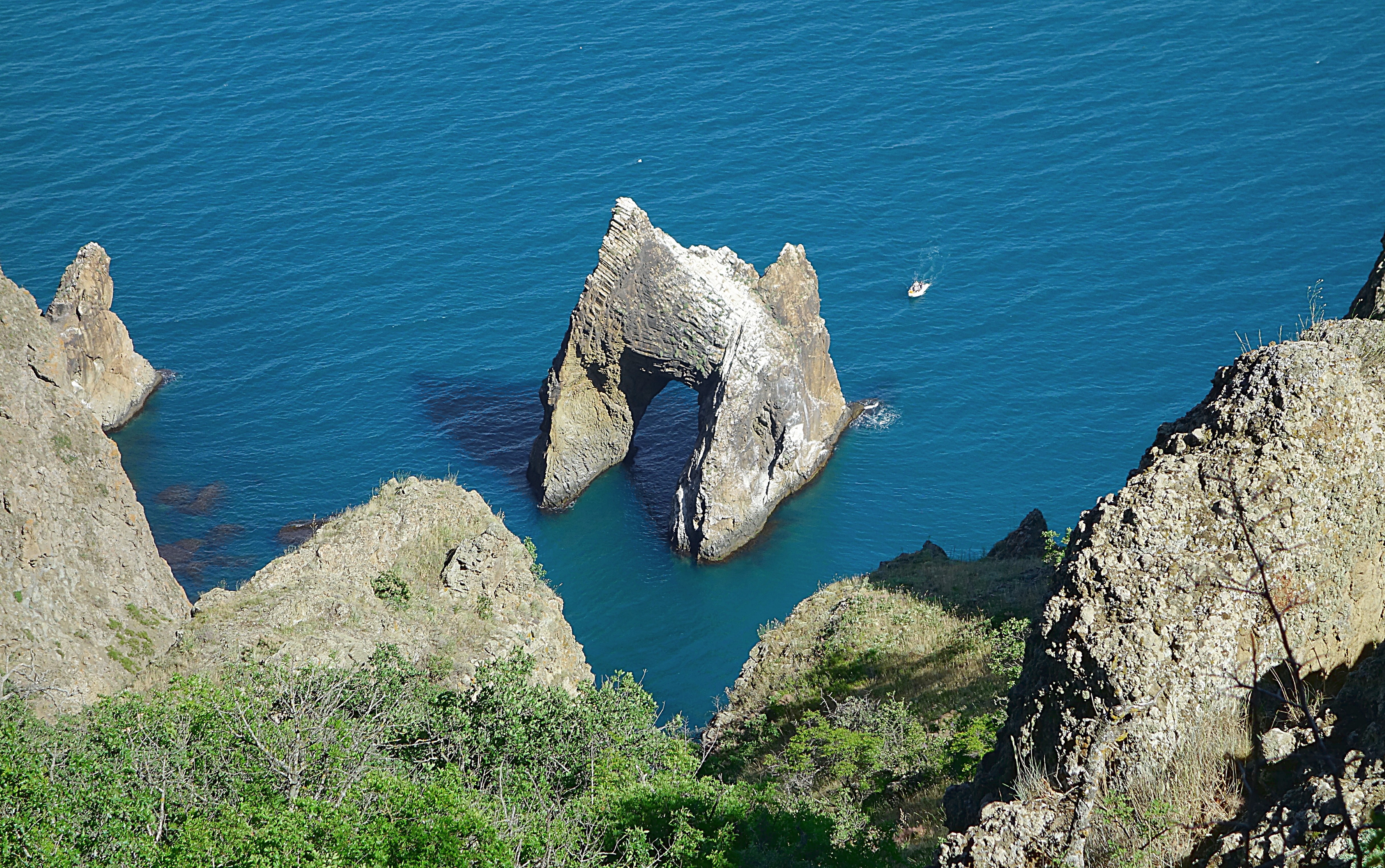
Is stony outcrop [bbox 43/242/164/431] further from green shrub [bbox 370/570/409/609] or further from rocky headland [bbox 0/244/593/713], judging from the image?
green shrub [bbox 370/570/409/609]

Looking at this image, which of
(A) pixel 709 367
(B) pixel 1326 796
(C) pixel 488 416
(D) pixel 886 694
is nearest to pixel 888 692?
(D) pixel 886 694

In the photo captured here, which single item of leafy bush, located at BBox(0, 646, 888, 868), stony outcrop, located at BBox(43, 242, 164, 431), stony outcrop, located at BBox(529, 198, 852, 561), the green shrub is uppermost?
stony outcrop, located at BBox(43, 242, 164, 431)

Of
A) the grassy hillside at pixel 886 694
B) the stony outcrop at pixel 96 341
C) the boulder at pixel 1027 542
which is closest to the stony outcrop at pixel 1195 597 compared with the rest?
the grassy hillside at pixel 886 694

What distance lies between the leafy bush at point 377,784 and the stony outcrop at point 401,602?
9.95ft

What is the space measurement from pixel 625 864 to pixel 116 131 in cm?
8881

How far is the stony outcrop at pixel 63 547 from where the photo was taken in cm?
2706

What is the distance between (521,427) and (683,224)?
1828 cm

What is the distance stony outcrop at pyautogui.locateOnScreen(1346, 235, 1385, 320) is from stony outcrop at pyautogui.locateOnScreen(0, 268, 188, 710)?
27142 mm

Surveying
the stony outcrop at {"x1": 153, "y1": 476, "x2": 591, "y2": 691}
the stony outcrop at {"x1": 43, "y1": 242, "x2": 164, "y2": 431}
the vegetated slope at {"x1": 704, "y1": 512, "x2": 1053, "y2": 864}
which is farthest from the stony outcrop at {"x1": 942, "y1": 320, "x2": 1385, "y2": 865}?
the stony outcrop at {"x1": 43, "y1": 242, "x2": 164, "y2": 431}

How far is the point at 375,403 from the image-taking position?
64625 mm

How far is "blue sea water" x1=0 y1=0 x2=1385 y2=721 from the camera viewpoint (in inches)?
2183

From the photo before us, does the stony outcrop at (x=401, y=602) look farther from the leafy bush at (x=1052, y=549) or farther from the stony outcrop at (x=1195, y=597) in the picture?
the stony outcrop at (x=1195, y=597)

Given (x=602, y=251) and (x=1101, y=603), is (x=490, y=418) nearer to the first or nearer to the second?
(x=602, y=251)

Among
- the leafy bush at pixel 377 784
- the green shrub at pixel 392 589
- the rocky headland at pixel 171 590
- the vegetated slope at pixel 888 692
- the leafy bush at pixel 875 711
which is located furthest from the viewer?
the green shrub at pixel 392 589
